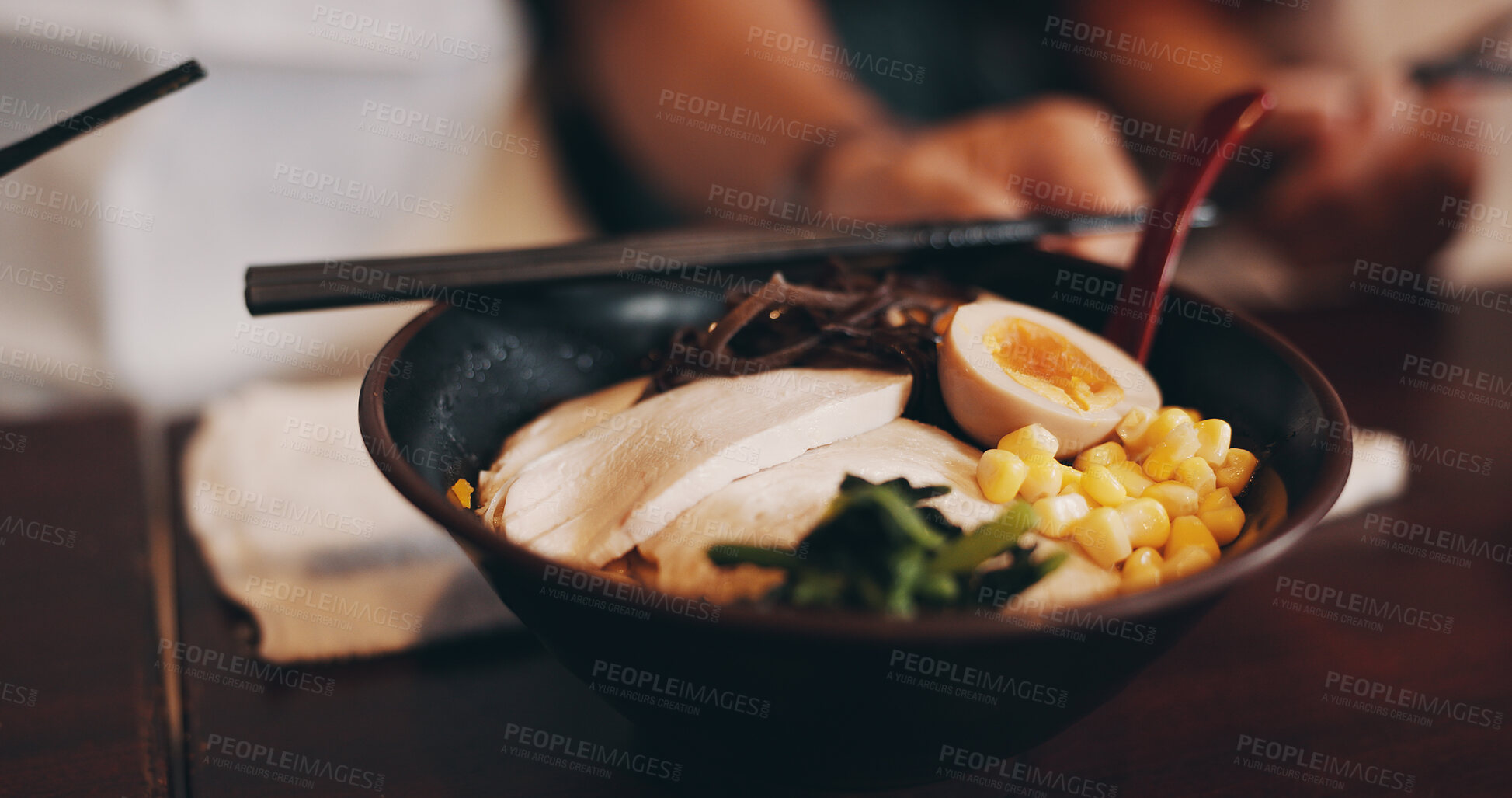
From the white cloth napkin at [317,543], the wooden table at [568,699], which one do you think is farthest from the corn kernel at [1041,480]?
the white cloth napkin at [317,543]

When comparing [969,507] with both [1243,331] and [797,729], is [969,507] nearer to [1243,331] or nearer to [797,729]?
[797,729]

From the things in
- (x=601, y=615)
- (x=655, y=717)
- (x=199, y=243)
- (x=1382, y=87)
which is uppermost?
(x=1382, y=87)

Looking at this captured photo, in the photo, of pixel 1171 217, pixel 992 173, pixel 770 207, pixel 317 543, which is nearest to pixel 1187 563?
pixel 1171 217

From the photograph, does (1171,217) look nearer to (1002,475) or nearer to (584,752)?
(1002,475)

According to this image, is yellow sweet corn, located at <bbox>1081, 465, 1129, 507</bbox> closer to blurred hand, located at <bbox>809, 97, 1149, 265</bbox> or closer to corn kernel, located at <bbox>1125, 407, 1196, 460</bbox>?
corn kernel, located at <bbox>1125, 407, 1196, 460</bbox>

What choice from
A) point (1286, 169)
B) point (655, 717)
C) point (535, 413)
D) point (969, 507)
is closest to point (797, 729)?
point (655, 717)

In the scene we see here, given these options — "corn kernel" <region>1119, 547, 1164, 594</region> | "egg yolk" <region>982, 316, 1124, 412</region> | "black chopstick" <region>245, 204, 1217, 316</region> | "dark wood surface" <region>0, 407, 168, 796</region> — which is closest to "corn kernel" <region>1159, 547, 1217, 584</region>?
"corn kernel" <region>1119, 547, 1164, 594</region>

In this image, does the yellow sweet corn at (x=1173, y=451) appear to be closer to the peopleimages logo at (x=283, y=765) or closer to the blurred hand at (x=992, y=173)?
the peopleimages logo at (x=283, y=765)
